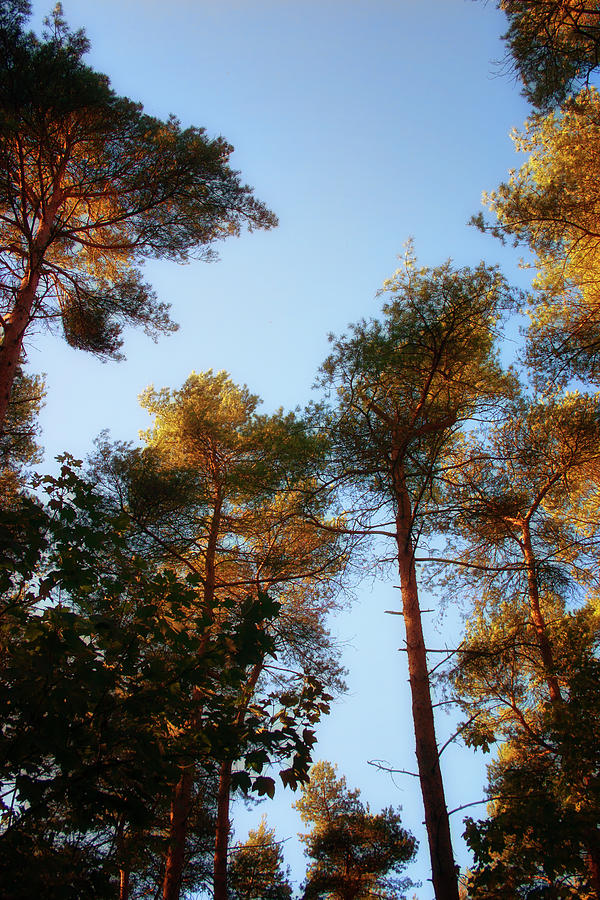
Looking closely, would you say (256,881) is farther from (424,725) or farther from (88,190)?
(88,190)

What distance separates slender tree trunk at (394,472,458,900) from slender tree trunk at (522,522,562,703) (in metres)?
1.66

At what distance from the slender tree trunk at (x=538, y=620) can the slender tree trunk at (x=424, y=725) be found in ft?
5.45

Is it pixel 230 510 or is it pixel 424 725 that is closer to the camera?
pixel 424 725

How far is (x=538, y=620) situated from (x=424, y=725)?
2.87m

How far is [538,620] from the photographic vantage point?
8.57 m

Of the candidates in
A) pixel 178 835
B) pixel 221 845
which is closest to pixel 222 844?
pixel 221 845

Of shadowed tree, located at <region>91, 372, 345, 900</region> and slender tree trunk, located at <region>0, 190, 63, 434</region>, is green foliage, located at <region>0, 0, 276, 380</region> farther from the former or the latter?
shadowed tree, located at <region>91, 372, 345, 900</region>

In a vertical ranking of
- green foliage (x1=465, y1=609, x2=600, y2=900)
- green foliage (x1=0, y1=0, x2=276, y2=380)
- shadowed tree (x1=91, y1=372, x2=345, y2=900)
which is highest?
green foliage (x1=0, y1=0, x2=276, y2=380)

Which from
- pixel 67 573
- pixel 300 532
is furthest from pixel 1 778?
pixel 300 532

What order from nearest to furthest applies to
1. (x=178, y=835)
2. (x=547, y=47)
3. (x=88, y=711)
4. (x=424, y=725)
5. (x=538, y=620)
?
1. (x=88, y=711)
2. (x=547, y=47)
3. (x=424, y=725)
4. (x=178, y=835)
5. (x=538, y=620)

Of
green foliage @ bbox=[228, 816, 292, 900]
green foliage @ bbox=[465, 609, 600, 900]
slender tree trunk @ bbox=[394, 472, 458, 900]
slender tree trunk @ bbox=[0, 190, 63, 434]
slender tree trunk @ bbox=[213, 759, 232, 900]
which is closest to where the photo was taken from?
green foliage @ bbox=[465, 609, 600, 900]

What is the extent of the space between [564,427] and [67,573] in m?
8.28

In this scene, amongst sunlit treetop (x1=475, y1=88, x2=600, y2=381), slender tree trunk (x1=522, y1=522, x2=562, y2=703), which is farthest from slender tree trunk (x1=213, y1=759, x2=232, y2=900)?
sunlit treetop (x1=475, y1=88, x2=600, y2=381)

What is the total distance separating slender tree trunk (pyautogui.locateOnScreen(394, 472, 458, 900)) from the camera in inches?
226
